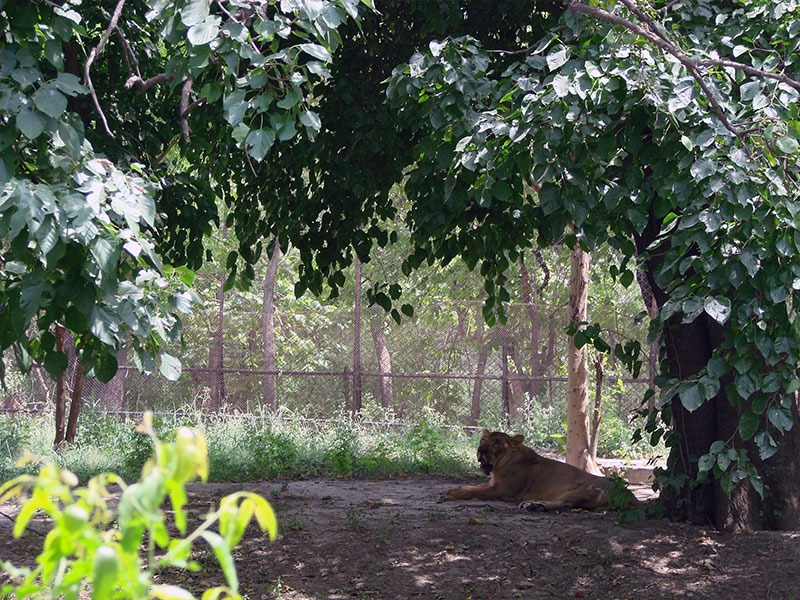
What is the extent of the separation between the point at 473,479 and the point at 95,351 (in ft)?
23.0

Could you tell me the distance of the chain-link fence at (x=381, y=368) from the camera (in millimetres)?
Result: 15523

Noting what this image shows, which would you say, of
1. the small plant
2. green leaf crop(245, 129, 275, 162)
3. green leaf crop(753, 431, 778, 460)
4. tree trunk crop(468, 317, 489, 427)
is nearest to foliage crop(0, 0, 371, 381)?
green leaf crop(245, 129, 275, 162)

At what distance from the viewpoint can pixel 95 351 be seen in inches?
145

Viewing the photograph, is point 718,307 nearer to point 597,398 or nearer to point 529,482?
point 529,482

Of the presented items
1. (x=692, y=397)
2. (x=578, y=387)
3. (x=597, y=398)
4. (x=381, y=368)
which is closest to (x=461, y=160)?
(x=692, y=397)

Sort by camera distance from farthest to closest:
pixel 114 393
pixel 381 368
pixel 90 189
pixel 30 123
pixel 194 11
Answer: pixel 381 368
pixel 114 393
pixel 194 11
pixel 30 123
pixel 90 189

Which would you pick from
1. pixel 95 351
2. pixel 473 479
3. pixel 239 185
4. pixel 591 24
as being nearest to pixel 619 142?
pixel 591 24

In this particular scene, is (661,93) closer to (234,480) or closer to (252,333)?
(234,480)

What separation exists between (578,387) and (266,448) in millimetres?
3615

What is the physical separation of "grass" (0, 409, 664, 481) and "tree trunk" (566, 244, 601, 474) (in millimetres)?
1386

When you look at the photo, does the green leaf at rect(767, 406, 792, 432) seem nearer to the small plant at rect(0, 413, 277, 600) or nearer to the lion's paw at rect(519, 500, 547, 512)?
the small plant at rect(0, 413, 277, 600)

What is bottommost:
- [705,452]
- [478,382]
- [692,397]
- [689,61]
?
[705,452]

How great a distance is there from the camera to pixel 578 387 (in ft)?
32.1

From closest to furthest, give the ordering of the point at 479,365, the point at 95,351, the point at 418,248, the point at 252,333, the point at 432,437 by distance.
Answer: the point at 95,351, the point at 418,248, the point at 432,437, the point at 479,365, the point at 252,333
